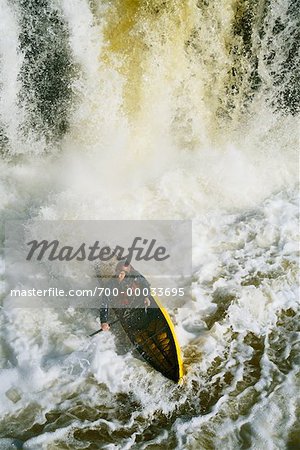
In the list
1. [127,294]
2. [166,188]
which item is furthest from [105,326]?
[166,188]

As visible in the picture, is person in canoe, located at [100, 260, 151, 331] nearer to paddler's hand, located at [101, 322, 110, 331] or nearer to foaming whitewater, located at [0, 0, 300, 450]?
paddler's hand, located at [101, 322, 110, 331]

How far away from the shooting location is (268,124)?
8.77 metres

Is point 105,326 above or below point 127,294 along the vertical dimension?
below

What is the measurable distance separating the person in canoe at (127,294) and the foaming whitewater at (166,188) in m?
0.39

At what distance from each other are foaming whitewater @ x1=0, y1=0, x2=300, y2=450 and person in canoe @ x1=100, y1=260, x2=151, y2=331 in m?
0.39

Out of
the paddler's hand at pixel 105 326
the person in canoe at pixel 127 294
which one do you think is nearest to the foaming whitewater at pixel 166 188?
the paddler's hand at pixel 105 326

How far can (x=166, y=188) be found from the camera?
749cm

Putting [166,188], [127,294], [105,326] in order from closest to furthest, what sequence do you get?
[105,326]
[127,294]
[166,188]

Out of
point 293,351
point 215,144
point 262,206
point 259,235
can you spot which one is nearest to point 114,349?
point 293,351

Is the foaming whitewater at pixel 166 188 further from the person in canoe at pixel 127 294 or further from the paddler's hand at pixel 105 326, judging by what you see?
the person in canoe at pixel 127 294

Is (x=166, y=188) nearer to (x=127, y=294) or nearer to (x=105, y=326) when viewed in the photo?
(x=127, y=294)

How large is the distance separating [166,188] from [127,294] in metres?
2.94

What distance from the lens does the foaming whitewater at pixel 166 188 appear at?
4.07 meters

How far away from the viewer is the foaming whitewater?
407 cm
